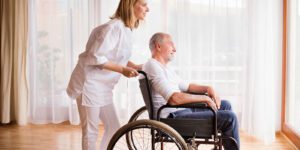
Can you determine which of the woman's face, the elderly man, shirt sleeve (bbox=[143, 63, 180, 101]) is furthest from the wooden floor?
the woman's face

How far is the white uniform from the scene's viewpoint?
209 centimetres

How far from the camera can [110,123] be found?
234cm

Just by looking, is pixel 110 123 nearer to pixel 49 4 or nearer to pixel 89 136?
→ pixel 89 136

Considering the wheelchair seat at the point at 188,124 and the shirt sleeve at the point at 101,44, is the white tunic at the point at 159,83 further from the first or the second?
the shirt sleeve at the point at 101,44

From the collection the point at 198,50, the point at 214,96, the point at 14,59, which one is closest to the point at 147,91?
the point at 214,96

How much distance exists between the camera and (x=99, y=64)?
6.82 ft

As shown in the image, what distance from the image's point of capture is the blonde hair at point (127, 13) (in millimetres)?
2152

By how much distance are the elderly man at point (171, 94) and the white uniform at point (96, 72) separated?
0.19m

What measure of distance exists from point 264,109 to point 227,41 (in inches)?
28.3

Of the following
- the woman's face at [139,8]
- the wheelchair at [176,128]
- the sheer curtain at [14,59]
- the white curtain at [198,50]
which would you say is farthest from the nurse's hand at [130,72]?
the sheer curtain at [14,59]

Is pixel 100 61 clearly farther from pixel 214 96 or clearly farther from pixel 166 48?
pixel 214 96

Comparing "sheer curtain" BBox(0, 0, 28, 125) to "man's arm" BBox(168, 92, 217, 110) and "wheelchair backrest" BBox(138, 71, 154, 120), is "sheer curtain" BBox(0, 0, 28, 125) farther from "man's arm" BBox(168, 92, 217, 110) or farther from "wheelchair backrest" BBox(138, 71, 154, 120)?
"man's arm" BBox(168, 92, 217, 110)

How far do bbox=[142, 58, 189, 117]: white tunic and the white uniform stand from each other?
21 cm

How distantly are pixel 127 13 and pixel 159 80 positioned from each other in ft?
1.44
